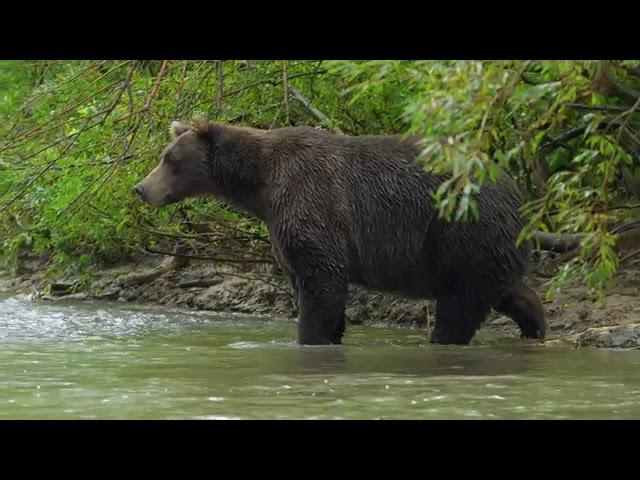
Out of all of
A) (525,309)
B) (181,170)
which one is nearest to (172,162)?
(181,170)

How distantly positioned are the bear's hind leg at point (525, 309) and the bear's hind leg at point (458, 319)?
1.84ft

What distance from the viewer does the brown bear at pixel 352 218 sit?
10539mm

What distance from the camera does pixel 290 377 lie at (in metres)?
8.10

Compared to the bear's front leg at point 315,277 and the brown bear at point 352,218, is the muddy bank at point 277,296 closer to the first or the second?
the brown bear at point 352,218

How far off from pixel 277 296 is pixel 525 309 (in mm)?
4753

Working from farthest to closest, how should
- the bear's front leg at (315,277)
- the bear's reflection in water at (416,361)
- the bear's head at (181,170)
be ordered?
the bear's head at (181,170) → the bear's front leg at (315,277) → the bear's reflection in water at (416,361)

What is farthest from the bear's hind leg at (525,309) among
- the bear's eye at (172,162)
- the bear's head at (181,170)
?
the bear's eye at (172,162)

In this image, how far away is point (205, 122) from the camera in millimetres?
11016

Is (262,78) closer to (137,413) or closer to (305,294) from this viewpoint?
(305,294)

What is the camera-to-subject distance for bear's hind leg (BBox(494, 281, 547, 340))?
1118 centimetres

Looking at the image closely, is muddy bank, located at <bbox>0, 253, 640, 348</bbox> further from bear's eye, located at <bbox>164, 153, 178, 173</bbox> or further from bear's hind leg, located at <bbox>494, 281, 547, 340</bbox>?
bear's eye, located at <bbox>164, 153, 178, 173</bbox>

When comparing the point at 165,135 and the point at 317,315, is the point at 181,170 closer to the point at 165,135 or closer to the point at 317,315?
the point at 165,135

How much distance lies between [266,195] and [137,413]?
15.3 ft

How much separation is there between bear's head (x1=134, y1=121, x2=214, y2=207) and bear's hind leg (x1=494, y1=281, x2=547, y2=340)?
310 cm
